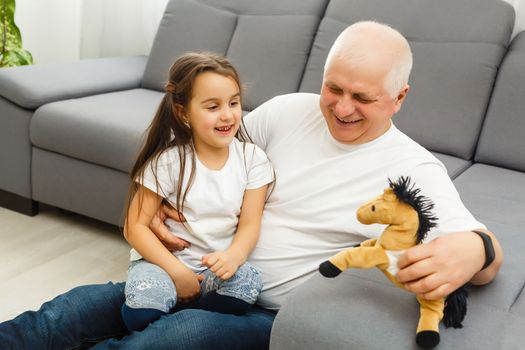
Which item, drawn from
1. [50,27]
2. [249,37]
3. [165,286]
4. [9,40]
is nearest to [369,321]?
[165,286]

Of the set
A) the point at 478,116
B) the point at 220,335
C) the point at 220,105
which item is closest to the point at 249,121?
the point at 220,105

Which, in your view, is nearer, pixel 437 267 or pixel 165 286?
pixel 437 267

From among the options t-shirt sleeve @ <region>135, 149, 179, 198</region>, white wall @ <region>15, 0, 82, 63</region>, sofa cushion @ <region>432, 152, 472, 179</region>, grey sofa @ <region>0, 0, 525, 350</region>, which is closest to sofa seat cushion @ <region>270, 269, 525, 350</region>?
t-shirt sleeve @ <region>135, 149, 179, 198</region>

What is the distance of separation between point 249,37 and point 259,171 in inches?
55.4

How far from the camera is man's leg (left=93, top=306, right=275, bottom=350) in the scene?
1.16m

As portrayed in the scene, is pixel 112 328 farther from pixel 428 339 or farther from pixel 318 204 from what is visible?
pixel 428 339

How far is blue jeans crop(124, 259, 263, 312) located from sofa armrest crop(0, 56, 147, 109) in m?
1.34

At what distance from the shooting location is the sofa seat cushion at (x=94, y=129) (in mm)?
2230

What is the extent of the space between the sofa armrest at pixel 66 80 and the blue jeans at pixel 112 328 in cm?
134

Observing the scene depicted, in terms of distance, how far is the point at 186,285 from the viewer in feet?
4.28

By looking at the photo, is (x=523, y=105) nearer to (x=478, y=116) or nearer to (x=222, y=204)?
(x=478, y=116)

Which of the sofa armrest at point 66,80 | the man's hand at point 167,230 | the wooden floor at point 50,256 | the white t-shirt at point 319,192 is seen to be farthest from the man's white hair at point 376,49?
the sofa armrest at point 66,80

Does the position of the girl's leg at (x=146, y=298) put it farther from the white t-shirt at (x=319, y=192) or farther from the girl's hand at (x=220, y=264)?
the white t-shirt at (x=319, y=192)

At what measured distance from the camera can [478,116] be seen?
7.26 feet
